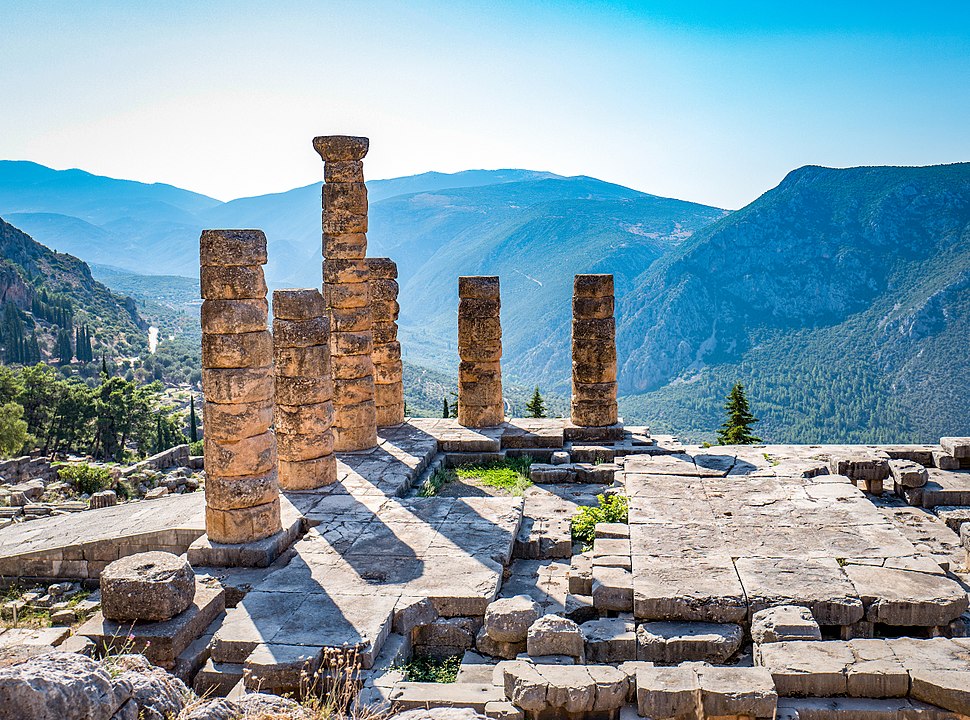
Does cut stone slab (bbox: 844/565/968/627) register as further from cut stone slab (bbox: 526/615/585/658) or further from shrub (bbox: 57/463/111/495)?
shrub (bbox: 57/463/111/495)

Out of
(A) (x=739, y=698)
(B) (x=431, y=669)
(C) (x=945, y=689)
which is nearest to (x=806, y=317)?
(C) (x=945, y=689)

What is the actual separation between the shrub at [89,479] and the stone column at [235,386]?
374 inches

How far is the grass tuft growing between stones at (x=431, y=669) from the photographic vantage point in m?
7.62

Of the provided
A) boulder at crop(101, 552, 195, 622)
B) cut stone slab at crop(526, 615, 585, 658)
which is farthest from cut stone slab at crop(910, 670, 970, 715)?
boulder at crop(101, 552, 195, 622)

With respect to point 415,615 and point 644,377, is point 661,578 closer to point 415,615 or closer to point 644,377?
point 415,615

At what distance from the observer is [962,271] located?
75875 millimetres

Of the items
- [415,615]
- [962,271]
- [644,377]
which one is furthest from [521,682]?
[644,377]

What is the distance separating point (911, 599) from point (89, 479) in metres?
17.3

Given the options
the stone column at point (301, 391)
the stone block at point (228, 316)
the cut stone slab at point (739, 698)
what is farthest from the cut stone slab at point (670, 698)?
the stone column at point (301, 391)

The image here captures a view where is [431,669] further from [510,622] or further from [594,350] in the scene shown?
[594,350]

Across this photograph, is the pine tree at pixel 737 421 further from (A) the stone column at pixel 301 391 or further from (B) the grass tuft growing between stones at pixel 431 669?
(B) the grass tuft growing between stones at pixel 431 669

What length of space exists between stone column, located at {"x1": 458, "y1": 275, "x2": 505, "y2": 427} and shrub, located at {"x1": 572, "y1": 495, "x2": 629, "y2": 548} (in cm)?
522

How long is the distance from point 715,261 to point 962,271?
1440 inches

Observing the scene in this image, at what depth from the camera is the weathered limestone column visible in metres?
17.1
